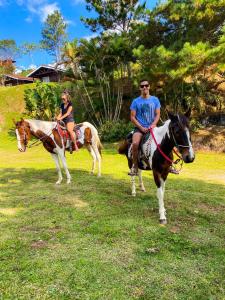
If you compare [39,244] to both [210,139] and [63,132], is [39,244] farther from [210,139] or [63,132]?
[210,139]

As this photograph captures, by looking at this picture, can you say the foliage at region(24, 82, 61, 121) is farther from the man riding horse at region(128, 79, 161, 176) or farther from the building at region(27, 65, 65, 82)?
the man riding horse at region(128, 79, 161, 176)

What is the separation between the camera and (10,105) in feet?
104

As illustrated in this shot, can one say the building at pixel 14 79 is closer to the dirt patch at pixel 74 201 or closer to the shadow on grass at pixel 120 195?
the shadow on grass at pixel 120 195

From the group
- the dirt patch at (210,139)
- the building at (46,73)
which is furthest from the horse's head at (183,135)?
the building at (46,73)

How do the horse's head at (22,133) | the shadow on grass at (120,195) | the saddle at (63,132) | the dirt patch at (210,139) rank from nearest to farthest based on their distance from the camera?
the shadow on grass at (120,195) < the horse's head at (22,133) < the saddle at (63,132) < the dirt patch at (210,139)

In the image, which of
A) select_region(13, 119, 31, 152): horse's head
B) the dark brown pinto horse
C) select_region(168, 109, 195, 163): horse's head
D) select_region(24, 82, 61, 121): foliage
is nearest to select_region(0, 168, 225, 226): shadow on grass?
the dark brown pinto horse

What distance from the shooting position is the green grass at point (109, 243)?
359 cm

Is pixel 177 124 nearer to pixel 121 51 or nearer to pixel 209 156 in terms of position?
pixel 209 156

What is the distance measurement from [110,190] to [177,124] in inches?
136

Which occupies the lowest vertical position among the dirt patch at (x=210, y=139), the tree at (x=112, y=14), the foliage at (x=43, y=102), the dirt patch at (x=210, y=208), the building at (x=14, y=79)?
the dirt patch at (x=210, y=208)

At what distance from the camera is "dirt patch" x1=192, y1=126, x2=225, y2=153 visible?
→ 643 inches

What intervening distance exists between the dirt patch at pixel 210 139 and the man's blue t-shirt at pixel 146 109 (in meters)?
11.2

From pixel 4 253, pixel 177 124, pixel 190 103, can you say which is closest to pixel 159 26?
pixel 190 103

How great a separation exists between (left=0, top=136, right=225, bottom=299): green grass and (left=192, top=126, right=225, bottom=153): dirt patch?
8.13 m
